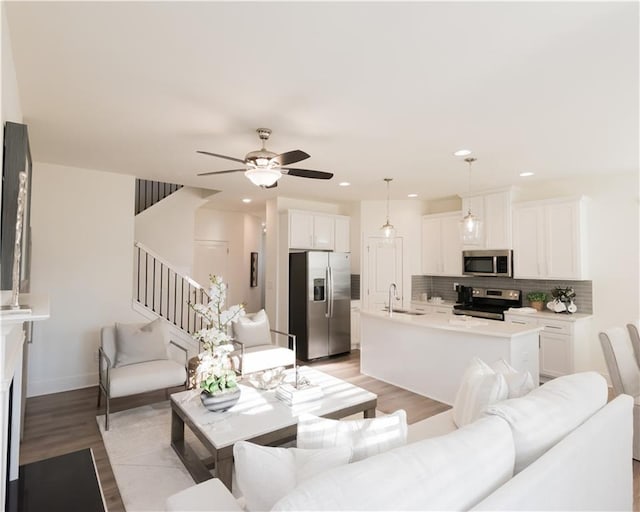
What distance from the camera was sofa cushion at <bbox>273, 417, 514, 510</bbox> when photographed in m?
1.02

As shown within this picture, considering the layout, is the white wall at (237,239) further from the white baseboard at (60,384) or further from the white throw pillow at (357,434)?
the white throw pillow at (357,434)

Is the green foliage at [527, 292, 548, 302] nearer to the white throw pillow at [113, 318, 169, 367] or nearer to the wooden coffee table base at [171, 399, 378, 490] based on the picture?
the wooden coffee table base at [171, 399, 378, 490]

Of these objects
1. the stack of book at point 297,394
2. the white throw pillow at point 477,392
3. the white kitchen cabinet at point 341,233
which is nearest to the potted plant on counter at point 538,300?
the white kitchen cabinet at point 341,233

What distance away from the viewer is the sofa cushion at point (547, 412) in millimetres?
1480

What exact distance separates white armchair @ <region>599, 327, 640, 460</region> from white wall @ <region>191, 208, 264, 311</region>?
253 inches

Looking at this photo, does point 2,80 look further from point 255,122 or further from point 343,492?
point 343,492

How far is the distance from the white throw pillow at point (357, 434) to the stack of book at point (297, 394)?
4.41 ft

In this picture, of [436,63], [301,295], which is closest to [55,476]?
[436,63]

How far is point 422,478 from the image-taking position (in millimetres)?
1134

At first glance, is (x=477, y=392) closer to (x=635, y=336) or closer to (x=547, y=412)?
(x=547, y=412)

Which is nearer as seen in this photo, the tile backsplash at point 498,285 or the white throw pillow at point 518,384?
the white throw pillow at point 518,384

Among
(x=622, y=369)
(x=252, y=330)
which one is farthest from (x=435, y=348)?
(x=252, y=330)

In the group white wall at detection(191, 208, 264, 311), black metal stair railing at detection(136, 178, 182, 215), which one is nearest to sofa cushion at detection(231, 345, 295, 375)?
white wall at detection(191, 208, 264, 311)

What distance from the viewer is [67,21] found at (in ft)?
5.87
